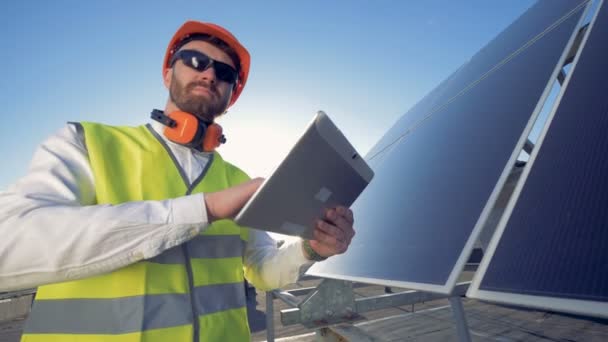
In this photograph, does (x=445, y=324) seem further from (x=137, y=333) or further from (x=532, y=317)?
(x=137, y=333)

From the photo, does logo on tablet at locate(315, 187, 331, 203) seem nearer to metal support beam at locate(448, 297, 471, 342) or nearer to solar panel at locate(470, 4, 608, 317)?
solar panel at locate(470, 4, 608, 317)

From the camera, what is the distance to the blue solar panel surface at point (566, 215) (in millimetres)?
810

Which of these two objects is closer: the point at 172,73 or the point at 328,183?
the point at 328,183

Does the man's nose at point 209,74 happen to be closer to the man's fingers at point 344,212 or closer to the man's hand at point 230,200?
the man's hand at point 230,200

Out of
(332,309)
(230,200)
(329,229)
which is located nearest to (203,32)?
(230,200)

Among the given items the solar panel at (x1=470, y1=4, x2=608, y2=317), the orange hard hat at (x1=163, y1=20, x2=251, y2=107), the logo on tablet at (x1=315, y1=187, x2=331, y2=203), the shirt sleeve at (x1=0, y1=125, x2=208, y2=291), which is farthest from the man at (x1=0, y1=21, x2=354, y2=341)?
the solar panel at (x1=470, y1=4, x2=608, y2=317)

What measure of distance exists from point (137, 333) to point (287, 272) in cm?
95

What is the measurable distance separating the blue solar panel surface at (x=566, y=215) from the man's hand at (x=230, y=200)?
87cm

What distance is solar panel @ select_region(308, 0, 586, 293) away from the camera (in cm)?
131

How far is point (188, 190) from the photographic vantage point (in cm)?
160

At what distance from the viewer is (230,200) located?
109 centimetres

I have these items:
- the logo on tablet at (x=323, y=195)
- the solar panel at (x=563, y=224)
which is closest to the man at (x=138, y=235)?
the logo on tablet at (x=323, y=195)

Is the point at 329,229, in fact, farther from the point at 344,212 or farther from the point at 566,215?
the point at 566,215

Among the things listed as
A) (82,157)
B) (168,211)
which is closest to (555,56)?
(168,211)
